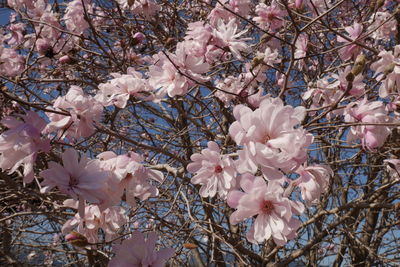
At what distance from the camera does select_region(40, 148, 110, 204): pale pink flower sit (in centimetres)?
96

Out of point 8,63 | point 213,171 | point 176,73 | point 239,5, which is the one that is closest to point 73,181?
point 213,171

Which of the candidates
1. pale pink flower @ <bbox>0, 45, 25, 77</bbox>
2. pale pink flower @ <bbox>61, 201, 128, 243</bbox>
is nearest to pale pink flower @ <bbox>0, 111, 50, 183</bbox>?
pale pink flower @ <bbox>61, 201, 128, 243</bbox>

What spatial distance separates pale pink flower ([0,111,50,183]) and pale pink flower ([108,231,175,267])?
0.35m

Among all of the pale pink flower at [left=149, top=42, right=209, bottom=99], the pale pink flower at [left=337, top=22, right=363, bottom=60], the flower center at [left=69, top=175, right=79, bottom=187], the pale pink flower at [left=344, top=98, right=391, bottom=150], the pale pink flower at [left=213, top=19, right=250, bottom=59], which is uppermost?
the pale pink flower at [left=337, top=22, right=363, bottom=60]

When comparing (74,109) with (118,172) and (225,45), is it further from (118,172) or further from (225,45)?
(225,45)

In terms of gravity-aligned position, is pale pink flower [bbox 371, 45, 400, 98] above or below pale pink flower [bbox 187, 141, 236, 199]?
above

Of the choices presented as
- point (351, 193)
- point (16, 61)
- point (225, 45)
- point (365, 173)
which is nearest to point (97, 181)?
point (225, 45)

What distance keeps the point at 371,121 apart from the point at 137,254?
2.96 feet

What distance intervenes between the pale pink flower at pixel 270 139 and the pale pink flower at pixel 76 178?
384mm

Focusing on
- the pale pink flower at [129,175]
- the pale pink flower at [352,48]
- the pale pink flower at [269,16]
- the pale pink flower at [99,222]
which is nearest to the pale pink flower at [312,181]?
the pale pink flower at [129,175]

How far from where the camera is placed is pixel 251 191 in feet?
3.53

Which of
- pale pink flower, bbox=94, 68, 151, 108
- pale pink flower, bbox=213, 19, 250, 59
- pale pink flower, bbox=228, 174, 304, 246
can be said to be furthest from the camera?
pale pink flower, bbox=213, 19, 250, 59

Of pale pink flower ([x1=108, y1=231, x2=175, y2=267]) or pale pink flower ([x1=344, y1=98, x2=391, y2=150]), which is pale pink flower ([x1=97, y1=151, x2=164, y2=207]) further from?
pale pink flower ([x1=344, y1=98, x2=391, y2=150])

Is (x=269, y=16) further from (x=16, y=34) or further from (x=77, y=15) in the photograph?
(x=16, y=34)
